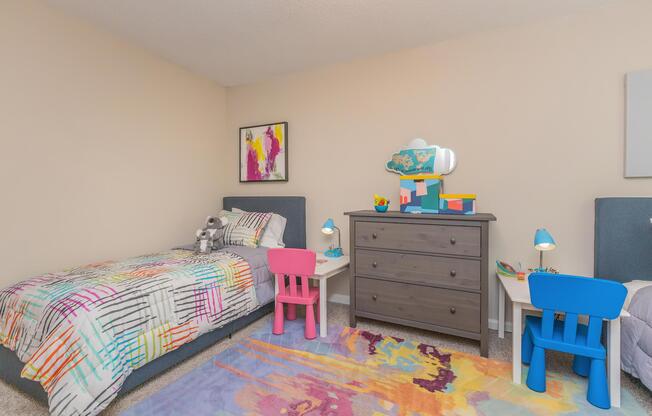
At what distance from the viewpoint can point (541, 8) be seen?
2.29 meters

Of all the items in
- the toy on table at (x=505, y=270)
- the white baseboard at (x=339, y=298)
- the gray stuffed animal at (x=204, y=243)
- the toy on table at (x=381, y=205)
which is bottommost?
the white baseboard at (x=339, y=298)

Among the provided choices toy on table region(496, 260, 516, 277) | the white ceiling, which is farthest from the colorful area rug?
the white ceiling

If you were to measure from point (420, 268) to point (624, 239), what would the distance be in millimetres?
1369

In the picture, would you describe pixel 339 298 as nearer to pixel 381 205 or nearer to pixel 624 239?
pixel 381 205

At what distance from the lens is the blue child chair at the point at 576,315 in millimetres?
1601

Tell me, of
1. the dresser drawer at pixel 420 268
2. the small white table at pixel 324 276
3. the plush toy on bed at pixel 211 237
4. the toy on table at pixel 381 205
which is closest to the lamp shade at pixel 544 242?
the dresser drawer at pixel 420 268

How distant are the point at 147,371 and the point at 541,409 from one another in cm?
220

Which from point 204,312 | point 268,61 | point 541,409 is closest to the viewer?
point 541,409

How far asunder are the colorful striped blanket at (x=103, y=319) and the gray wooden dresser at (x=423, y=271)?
1099 mm

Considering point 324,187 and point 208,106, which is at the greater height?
point 208,106

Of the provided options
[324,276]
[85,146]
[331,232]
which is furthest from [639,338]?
[85,146]

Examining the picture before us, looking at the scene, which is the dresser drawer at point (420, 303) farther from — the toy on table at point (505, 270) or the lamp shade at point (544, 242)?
the lamp shade at point (544, 242)

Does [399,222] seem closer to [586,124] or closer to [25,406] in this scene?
[586,124]

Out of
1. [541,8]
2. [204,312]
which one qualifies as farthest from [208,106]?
[541,8]
